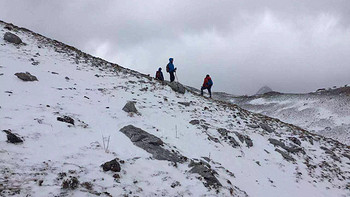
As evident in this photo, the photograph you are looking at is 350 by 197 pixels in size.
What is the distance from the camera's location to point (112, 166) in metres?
5.58

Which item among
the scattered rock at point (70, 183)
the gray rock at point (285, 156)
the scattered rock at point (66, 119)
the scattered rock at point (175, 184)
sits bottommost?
the scattered rock at point (175, 184)

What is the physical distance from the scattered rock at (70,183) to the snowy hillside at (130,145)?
0.06 feet

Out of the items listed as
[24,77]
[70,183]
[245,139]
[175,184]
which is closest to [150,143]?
[175,184]

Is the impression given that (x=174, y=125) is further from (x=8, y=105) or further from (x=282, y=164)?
(x=8, y=105)

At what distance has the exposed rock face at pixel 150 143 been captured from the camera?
23.6 feet

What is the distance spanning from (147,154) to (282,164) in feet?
21.1

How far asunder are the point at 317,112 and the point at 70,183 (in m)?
31.2

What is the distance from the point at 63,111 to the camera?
8.33m

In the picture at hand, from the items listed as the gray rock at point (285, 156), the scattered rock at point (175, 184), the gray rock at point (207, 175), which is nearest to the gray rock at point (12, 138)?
the scattered rock at point (175, 184)

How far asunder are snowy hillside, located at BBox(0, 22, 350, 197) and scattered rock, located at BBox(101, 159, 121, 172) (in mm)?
25

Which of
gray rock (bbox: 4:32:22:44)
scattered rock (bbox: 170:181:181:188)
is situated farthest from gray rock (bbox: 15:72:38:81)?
scattered rock (bbox: 170:181:181:188)

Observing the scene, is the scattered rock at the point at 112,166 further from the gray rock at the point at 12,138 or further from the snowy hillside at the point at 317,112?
the snowy hillside at the point at 317,112

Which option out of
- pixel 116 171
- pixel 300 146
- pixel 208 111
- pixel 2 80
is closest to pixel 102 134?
pixel 116 171

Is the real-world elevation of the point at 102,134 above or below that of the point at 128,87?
below
